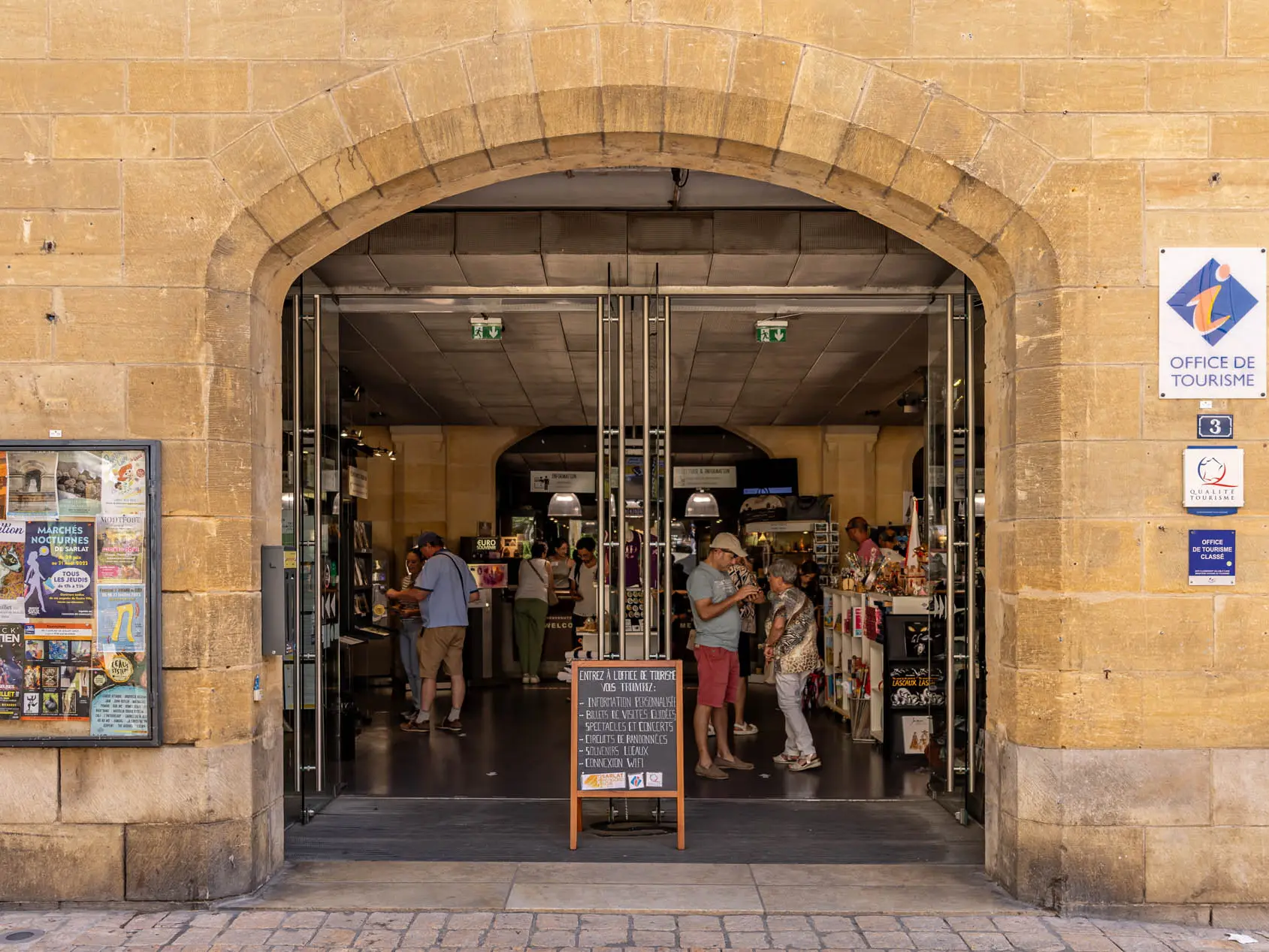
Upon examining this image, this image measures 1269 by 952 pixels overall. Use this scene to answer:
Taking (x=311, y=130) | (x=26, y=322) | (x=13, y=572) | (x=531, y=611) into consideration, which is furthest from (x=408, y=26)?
(x=531, y=611)

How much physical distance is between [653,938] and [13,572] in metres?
2.93

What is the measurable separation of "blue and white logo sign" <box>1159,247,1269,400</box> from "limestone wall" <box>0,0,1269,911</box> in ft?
0.25

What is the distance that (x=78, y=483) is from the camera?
15.3 feet

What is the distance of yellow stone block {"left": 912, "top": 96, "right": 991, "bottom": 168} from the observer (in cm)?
466

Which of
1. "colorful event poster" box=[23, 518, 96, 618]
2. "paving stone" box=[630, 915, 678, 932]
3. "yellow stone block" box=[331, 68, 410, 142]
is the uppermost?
"yellow stone block" box=[331, 68, 410, 142]

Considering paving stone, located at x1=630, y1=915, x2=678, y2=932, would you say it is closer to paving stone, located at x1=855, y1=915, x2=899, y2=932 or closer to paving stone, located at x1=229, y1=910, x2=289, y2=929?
paving stone, located at x1=855, y1=915, x2=899, y2=932

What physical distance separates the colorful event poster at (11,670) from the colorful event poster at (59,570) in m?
0.10

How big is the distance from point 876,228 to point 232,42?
347 cm

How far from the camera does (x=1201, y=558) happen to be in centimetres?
461

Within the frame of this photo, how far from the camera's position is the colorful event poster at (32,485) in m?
4.64

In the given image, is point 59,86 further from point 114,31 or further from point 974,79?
point 974,79

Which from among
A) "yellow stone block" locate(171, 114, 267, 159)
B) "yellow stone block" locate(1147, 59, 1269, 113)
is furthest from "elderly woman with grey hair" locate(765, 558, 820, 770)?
"yellow stone block" locate(171, 114, 267, 159)

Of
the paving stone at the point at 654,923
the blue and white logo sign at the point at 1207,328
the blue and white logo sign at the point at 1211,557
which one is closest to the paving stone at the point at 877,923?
the paving stone at the point at 654,923

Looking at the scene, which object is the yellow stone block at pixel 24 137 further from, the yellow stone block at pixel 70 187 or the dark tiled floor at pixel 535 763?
the dark tiled floor at pixel 535 763
